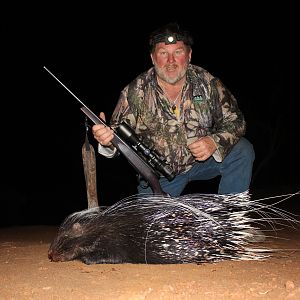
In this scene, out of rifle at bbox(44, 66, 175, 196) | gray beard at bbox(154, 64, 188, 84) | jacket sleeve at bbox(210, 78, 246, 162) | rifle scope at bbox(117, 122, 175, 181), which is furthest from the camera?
gray beard at bbox(154, 64, 188, 84)

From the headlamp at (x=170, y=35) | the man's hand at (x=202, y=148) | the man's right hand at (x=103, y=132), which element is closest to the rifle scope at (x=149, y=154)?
the man's right hand at (x=103, y=132)

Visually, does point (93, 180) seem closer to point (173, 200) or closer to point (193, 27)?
point (173, 200)

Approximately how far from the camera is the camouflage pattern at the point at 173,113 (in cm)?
449

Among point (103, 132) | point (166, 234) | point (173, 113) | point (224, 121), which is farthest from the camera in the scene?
point (173, 113)

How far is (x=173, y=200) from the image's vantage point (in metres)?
3.28

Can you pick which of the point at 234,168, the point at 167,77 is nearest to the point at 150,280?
the point at 234,168

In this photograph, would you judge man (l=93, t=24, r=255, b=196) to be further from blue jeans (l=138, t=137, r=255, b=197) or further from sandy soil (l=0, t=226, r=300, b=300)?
sandy soil (l=0, t=226, r=300, b=300)

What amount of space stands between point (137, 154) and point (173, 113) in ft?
2.57

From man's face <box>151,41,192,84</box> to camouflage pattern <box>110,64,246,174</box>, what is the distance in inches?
6.2

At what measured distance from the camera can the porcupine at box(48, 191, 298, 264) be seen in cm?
309

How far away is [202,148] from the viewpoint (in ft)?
12.8

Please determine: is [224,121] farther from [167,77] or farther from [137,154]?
[137,154]


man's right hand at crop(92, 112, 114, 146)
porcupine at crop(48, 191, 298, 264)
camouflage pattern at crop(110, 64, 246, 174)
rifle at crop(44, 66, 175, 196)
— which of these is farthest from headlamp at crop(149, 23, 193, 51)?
porcupine at crop(48, 191, 298, 264)

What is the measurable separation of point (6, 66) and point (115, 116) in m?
21.9
